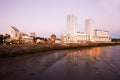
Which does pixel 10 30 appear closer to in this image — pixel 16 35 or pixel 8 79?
pixel 16 35

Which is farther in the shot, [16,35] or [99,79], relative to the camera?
[16,35]

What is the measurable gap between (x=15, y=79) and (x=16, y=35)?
416 ft

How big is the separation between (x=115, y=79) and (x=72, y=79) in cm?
349

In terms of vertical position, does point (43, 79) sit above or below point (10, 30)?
below

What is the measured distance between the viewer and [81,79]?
39.5 feet

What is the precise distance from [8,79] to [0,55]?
1617cm

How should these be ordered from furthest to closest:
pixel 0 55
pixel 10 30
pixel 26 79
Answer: pixel 10 30 → pixel 0 55 → pixel 26 79

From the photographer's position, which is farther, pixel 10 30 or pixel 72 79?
pixel 10 30

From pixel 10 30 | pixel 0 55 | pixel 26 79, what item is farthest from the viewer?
pixel 10 30

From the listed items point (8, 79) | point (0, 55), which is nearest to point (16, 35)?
point (0, 55)

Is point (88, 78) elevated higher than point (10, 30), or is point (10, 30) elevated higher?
point (10, 30)

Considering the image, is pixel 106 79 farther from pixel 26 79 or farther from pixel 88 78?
pixel 26 79

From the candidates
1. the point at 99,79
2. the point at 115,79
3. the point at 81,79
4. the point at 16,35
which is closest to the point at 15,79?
the point at 81,79

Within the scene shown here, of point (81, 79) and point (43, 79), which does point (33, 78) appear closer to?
point (43, 79)
